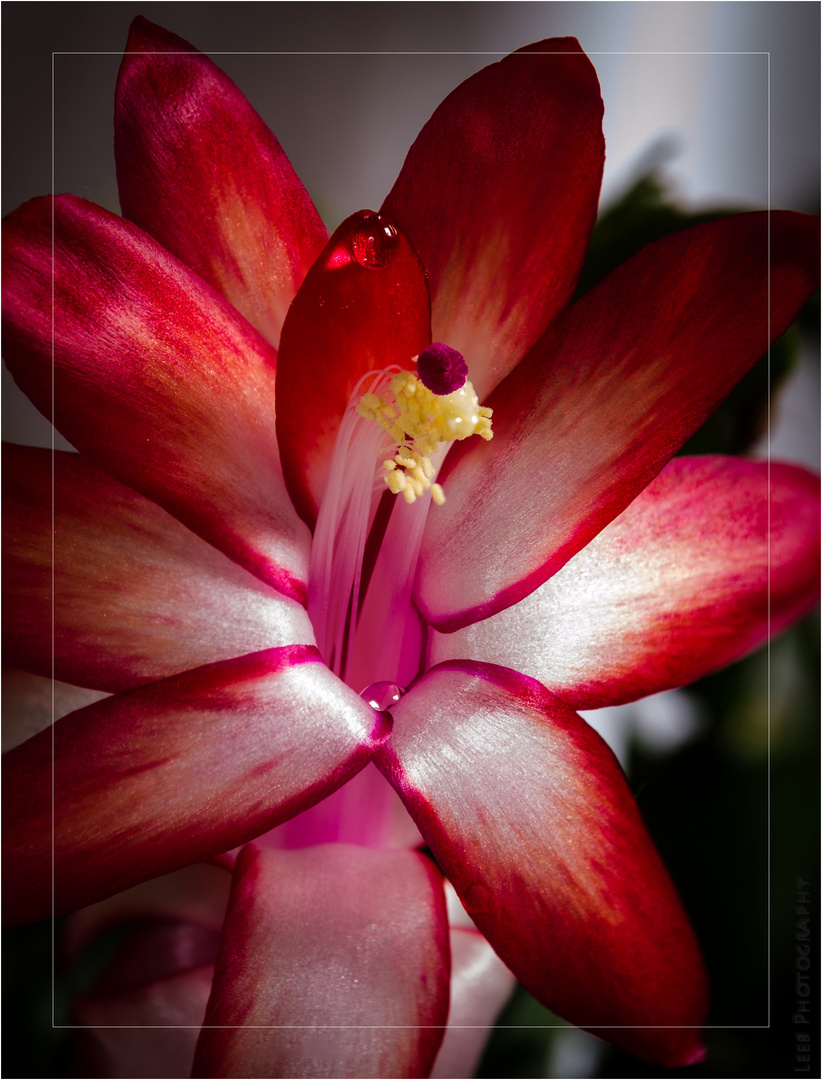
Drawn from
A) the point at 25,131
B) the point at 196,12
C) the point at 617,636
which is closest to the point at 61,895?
the point at 617,636

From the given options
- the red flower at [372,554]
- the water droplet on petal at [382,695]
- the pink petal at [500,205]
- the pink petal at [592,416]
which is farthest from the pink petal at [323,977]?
the pink petal at [500,205]

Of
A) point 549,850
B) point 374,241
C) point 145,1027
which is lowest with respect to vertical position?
point 145,1027

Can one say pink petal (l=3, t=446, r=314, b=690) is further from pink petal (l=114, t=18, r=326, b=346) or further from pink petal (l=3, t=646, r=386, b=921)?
pink petal (l=114, t=18, r=326, b=346)

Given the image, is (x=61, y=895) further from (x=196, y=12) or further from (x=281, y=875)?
(x=196, y=12)

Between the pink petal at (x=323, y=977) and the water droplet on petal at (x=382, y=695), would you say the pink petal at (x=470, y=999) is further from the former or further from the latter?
the water droplet on petal at (x=382, y=695)

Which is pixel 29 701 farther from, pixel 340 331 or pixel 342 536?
pixel 340 331

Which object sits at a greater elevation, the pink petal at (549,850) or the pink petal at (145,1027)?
the pink petal at (549,850)

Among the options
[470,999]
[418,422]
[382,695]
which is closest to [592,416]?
[418,422]
